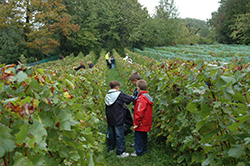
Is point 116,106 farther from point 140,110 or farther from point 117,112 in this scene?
point 140,110

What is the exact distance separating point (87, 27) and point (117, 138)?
40.1 m

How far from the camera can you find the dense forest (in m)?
31.2

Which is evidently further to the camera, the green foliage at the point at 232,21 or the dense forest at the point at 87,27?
the green foliage at the point at 232,21

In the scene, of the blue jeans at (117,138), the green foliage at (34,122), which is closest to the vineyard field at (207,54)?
the blue jeans at (117,138)

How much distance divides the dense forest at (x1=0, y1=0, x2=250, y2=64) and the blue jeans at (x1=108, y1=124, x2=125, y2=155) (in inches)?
1151

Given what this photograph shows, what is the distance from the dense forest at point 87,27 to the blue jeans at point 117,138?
2924 cm

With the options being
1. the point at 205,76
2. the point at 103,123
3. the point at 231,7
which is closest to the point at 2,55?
the point at 103,123

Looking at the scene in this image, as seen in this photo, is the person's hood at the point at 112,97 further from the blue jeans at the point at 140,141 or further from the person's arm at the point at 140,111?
the blue jeans at the point at 140,141

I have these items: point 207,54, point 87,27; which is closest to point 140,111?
point 207,54

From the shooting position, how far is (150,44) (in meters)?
44.1

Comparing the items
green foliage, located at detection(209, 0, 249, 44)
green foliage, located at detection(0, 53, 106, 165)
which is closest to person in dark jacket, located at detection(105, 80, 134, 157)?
green foliage, located at detection(0, 53, 106, 165)

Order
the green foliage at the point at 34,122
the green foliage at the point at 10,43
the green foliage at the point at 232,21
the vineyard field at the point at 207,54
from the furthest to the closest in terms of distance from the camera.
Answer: the green foliage at the point at 232,21, the green foliage at the point at 10,43, the vineyard field at the point at 207,54, the green foliage at the point at 34,122

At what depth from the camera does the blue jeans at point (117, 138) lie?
4882 millimetres

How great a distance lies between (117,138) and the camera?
4.89 meters
